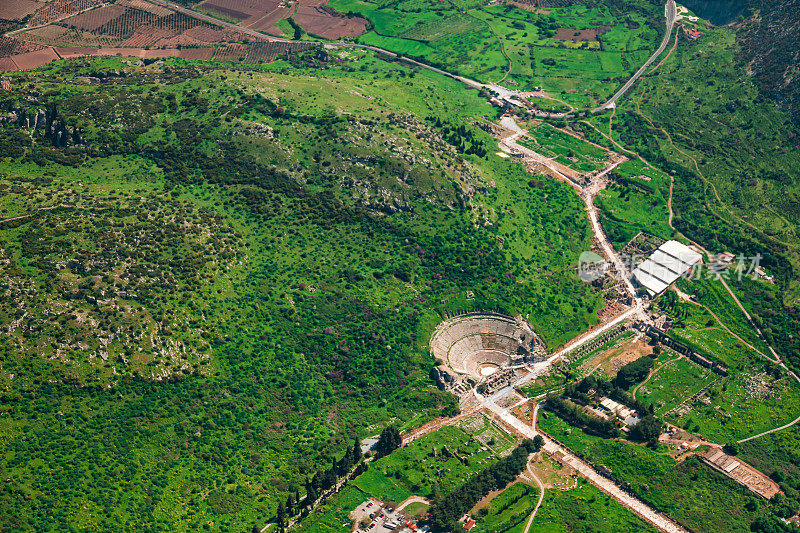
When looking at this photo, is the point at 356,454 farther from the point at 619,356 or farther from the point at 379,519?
the point at 619,356

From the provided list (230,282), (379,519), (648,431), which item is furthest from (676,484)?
(230,282)

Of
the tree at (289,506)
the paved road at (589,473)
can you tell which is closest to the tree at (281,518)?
the tree at (289,506)

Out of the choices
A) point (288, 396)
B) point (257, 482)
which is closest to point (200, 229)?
point (288, 396)

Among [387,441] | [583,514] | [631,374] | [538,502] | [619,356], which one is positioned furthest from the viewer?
[619,356]

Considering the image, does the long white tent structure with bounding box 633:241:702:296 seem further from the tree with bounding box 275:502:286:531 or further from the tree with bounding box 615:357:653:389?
the tree with bounding box 275:502:286:531

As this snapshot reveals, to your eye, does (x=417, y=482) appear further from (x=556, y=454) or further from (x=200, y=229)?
(x=200, y=229)

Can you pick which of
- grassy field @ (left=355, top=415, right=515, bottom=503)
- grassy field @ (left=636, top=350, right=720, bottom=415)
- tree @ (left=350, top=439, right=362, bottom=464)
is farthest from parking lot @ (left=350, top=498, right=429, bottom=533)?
grassy field @ (left=636, top=350, right=720, bottom=415)
